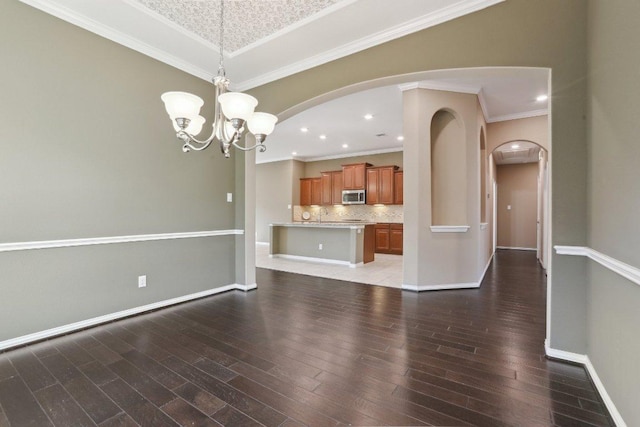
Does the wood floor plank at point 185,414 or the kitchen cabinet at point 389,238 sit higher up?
the kitchen cabinet at point 389,238

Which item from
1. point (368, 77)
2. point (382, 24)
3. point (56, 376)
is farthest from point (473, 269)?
point (56, 376)

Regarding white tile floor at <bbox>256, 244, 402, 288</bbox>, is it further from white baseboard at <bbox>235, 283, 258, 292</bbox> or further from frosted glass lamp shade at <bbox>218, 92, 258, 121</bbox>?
frosted glass lamp shade at <bbox>218, 92, 258, 121</bbox>

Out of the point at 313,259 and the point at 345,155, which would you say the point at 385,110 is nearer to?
the point at 313,259

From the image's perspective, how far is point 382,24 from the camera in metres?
2.67

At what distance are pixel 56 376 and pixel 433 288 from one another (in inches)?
160

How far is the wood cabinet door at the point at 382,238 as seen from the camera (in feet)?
26.2

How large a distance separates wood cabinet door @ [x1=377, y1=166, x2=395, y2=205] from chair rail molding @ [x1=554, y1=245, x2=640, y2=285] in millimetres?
5795

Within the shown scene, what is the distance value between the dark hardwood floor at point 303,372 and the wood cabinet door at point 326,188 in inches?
235

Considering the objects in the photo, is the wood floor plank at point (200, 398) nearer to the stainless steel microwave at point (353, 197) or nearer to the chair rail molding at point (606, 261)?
the chair rail molding at point (606, 261)

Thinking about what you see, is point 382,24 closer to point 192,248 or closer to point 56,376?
point 192,248

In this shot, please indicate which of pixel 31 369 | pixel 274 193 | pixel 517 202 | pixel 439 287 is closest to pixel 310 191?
pixel 274 193

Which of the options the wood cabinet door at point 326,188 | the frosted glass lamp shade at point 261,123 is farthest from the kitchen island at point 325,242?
the frosted glass lamp shade at point 261,123

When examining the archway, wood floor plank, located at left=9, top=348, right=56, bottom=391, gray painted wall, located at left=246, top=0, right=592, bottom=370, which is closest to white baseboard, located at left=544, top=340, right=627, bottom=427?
gray painted wall, located at left=246, top=0, right=592, bottom=370

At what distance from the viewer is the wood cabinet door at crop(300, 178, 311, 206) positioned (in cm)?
958
